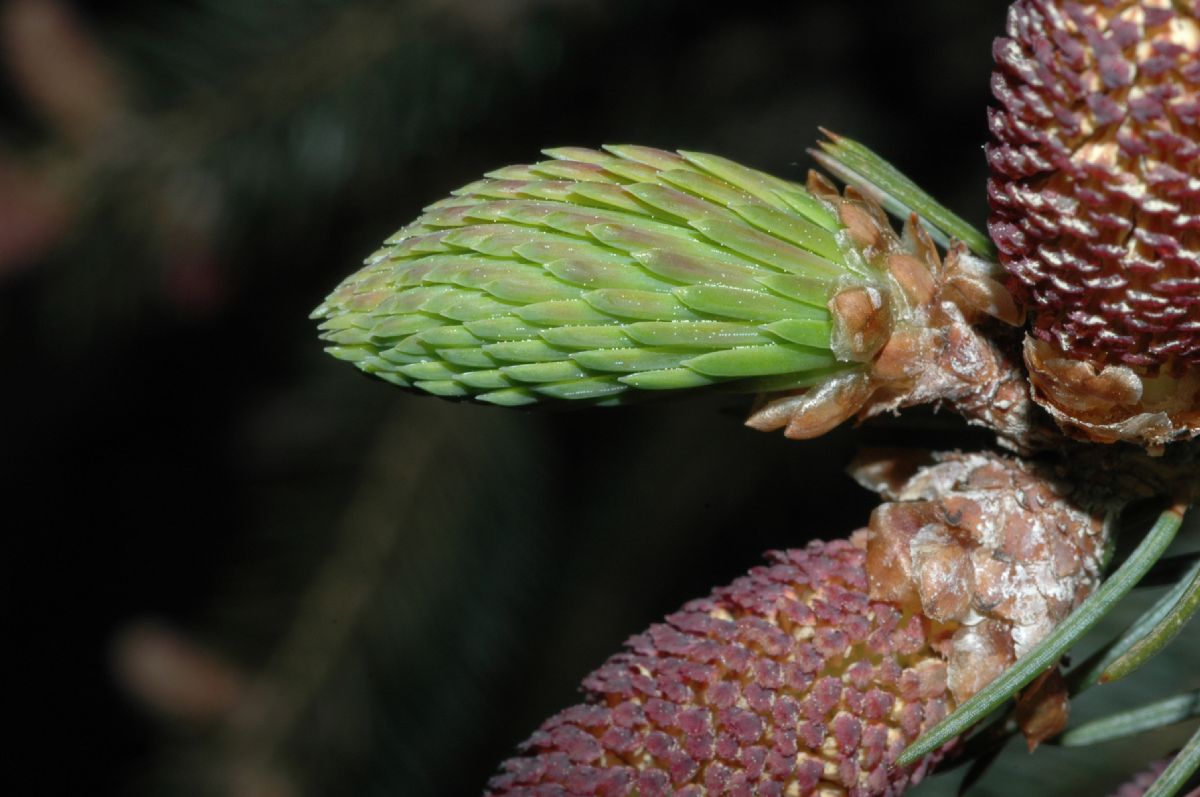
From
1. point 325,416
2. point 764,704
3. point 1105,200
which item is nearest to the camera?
point 1105,200

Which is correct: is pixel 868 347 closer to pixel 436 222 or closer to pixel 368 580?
pixel 436 222

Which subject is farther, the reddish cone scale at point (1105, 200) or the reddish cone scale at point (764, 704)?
the reddish cone scale at point (764, 704)

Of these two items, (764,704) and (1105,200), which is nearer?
(1105,200)

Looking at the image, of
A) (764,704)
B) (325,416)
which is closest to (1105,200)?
(764,704)

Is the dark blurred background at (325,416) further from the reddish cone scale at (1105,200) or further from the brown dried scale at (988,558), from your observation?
the reddish cone scale at (1105,200)

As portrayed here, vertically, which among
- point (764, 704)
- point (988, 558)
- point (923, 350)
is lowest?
point (764, 704)

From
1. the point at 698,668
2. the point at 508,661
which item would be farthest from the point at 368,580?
the point at 698,668

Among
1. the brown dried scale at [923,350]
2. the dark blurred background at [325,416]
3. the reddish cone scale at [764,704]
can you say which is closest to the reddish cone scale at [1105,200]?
the brown dried scale at [923,350]

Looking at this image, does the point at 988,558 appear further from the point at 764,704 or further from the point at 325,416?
the point at 325,416
